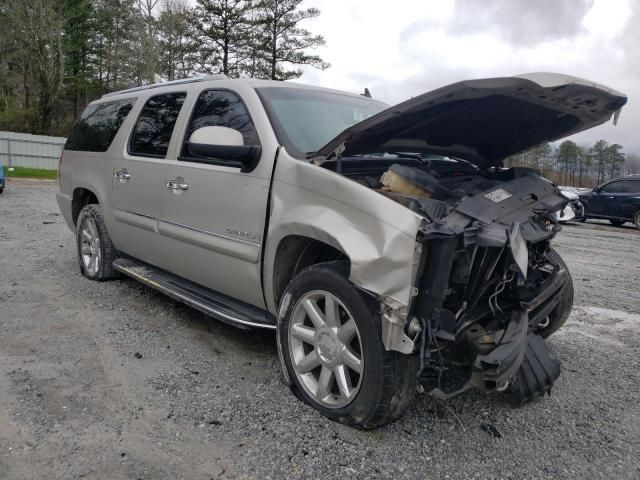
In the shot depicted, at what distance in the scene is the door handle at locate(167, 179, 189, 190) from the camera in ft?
11.9

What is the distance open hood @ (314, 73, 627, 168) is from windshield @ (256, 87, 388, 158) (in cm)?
31

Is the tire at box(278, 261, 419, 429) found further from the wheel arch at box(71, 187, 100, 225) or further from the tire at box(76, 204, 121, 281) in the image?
the wheel arch at box(71, 187, 100, 225)

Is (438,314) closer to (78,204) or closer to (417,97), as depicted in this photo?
(417,97)

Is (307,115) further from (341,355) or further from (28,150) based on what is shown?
(28,150)

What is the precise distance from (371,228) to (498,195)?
806 mm

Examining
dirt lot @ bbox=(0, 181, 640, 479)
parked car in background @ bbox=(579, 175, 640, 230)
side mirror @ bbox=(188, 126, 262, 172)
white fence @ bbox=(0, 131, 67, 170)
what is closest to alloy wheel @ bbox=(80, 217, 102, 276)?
dirt lot @ bbox=(0, 181, 640, 479)

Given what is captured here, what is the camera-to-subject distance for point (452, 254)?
89.8 inches

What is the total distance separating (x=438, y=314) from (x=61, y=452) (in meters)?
1.81

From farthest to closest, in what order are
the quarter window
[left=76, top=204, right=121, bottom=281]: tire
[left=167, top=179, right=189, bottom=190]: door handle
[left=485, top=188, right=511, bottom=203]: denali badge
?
[left=76, top=204, right=121, bottom=281]: tire → [left=167, top=179, right=189, bottom=190]: door handle → the quarter window → [left=485, top=188, right=511, bottom=203]: denali badge

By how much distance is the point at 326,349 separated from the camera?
265cm

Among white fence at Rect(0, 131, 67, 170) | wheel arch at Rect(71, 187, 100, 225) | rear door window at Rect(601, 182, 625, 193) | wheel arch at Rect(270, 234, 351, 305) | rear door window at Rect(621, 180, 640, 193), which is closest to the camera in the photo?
wheel arch at Rect(270, 234, 351, 305)

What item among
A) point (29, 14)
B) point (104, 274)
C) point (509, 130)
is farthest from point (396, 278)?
point (29, 14)

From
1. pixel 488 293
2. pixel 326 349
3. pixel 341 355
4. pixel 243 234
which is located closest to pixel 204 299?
pixel 243 234

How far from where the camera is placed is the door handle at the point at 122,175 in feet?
14.5
